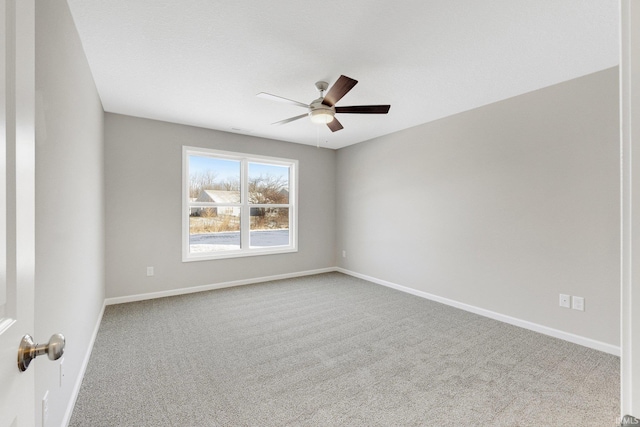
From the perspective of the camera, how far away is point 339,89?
2443 millimetres

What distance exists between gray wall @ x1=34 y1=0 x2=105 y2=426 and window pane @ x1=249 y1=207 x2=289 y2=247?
8.57ft

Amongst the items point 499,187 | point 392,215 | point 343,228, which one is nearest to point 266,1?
point 499,187

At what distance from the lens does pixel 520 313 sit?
10.2 feet

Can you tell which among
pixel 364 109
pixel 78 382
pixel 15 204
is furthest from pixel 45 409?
pixel 364 109

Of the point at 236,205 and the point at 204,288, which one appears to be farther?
the point at 236,205

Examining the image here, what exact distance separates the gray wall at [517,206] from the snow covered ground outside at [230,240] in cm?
189

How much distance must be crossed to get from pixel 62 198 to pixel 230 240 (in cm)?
314

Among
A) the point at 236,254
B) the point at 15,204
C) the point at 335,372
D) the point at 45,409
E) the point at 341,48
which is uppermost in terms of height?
the point at 341,48

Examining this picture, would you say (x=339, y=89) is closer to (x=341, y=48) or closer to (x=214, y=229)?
(x=341, y=48)

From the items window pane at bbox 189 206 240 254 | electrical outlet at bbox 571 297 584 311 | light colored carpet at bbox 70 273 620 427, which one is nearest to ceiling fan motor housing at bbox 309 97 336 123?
light colored carpet at bbox 70 273 620 427

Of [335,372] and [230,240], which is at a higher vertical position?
[230,240]

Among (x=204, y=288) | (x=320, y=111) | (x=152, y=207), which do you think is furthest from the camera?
(x=204, y=288)

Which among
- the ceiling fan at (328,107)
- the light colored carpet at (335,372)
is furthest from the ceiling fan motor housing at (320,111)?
the light colored carpet at (335,372)

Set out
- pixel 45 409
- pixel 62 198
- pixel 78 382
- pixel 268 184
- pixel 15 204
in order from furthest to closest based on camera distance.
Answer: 1. pixel 268 184
2. pixel 78 382
3. pixel 62 198
4. pixel 45 409
5. pixel 15 204
